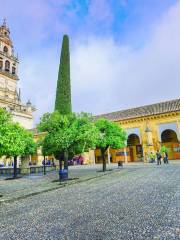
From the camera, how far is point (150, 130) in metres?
32.1

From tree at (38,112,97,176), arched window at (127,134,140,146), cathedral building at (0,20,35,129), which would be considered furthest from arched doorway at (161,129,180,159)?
cathedral building at (0,20,35,129)

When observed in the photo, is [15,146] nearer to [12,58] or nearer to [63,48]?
[63,48]

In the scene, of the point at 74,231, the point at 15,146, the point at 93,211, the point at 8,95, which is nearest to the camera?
the point at 74,231

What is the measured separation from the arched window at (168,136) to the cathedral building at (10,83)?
29.0 m

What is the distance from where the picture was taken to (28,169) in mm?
23000

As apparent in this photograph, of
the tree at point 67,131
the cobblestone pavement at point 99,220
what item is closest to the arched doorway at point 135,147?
the tree at point 67,131

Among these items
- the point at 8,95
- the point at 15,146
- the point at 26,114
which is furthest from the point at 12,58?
the point at 15,146

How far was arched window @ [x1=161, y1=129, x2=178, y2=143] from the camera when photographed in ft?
112

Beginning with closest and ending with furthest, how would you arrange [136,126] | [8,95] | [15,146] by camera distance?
1. [15,146]
2. [136,126]
3. [8,95]

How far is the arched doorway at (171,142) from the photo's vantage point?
32562 mm

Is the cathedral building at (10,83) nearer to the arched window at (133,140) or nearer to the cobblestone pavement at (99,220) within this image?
the arched window at (133,140)

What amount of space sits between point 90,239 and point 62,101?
17089 mm

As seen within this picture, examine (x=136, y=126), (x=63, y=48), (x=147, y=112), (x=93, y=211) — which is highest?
(x=63, y=48)

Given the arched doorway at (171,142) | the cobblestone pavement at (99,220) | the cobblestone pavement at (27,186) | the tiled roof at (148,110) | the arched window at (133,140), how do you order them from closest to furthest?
the cobblestone pavement at (99,220) → the cobblestone pavement at (27,186) → the arched doorway at (171,142) → the tiled roof at (148,110) → the arched window at (133,140)
